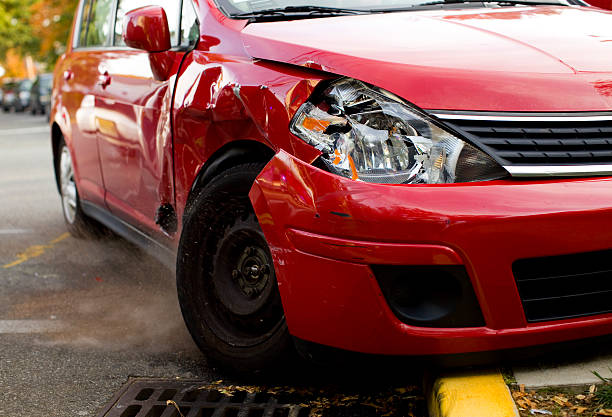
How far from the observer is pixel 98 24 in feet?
17.4

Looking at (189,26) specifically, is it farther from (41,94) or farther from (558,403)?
(41,94)

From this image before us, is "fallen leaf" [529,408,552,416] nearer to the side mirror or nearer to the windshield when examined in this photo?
the windshield

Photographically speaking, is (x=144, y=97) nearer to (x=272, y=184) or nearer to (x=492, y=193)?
(x=272, y=184)

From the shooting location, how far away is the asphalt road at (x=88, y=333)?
124 inches

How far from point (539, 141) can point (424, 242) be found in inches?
17.6

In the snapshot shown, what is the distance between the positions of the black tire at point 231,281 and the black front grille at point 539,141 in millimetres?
819

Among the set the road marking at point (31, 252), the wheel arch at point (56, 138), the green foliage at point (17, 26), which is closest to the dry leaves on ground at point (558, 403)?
the road marking at point (31, 252)

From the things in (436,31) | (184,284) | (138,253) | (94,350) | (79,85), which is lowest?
(138,253)

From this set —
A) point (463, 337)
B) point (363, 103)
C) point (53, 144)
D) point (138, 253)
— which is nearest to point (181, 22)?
point (363, 103)

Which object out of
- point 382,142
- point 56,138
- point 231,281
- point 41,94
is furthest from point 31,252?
point 41,94

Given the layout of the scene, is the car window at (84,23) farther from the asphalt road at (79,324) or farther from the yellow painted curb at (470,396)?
the yellow painted curb at (470,396)

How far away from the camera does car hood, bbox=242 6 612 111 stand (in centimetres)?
252

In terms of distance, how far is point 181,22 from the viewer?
370 cm

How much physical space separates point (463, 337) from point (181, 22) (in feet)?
6.35
